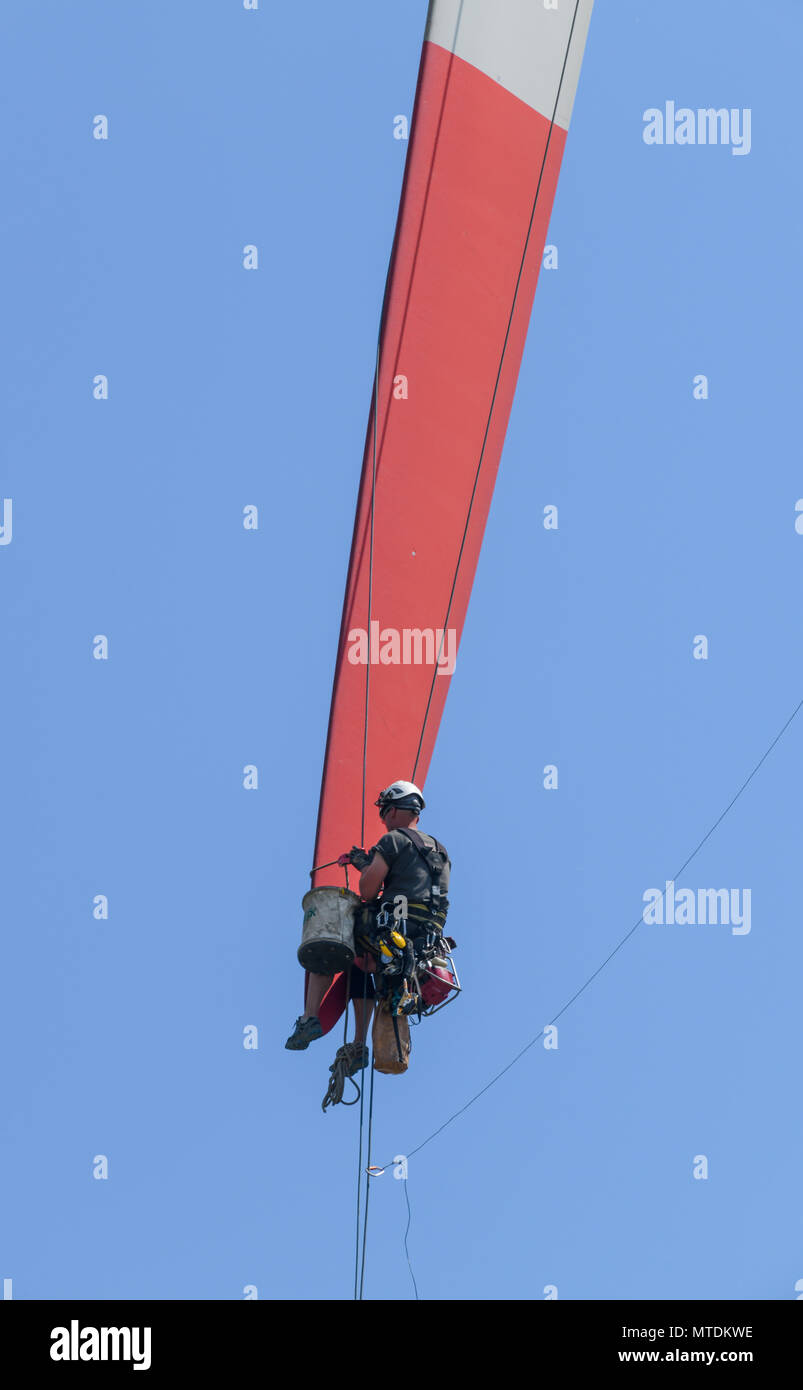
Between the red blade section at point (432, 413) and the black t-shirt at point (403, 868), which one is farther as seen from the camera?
the red blade section at point (432, 413)

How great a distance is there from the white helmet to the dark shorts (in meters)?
0.86

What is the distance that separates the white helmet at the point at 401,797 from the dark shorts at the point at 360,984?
860mm

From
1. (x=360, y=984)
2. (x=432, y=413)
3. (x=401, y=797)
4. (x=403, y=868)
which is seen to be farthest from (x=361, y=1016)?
(x=432, y=413)

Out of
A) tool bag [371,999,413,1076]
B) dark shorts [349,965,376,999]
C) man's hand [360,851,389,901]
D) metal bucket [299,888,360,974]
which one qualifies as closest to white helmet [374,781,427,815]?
man's hand [360,851,389,901]

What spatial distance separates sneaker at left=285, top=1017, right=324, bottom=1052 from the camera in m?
9.10

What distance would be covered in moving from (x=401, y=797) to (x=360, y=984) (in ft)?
3.30

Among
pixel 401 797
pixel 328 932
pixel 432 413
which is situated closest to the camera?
pixel 328 932

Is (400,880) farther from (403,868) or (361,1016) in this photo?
(361,1016)

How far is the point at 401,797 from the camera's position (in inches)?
361

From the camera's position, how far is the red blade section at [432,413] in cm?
1006

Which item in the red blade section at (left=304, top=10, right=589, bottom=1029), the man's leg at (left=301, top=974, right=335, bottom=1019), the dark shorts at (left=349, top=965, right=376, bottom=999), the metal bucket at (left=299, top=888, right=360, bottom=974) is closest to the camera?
the metal bucket at (left=299, top=888, right=360, bottom=974)

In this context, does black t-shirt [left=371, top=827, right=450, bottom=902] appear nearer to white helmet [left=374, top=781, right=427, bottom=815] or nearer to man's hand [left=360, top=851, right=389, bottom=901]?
man's hand [left=360, top=851, right=389, bottom=901]

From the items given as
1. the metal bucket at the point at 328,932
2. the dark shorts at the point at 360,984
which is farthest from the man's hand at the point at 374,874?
the dark shorts at the point at 360,984

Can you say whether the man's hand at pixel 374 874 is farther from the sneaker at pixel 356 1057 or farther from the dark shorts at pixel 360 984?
the sneaker at pixel 356 1057
